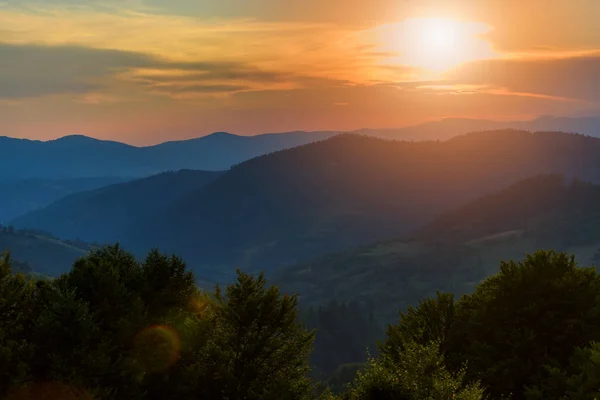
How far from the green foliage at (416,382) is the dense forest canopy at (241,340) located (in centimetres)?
9

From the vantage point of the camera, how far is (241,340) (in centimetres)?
4309

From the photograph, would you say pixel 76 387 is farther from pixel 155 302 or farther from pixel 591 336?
pixel 591 336

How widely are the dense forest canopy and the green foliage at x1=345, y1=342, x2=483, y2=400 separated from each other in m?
0.09

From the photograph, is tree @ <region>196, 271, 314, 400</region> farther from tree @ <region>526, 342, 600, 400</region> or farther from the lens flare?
tree @ <region>526, 342, 600, 400</region>

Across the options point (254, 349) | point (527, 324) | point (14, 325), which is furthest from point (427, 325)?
point (14, 325)

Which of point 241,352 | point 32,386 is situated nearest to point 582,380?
point 241,352

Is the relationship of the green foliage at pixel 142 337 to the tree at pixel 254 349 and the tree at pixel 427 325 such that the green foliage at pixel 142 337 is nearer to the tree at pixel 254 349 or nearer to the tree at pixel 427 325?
the tree at pixel 254 349

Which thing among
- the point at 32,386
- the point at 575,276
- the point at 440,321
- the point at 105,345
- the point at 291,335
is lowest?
the point at 32,386

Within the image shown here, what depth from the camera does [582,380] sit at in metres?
36.8

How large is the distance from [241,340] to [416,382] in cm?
1439

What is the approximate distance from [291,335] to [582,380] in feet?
72.1

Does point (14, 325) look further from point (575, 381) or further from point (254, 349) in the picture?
point (575, 381)

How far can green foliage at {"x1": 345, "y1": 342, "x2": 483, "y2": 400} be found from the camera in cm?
3372

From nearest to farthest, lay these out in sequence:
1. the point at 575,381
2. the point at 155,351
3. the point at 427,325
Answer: the point at 575,381, the point at 155,351, the point at 427,325
